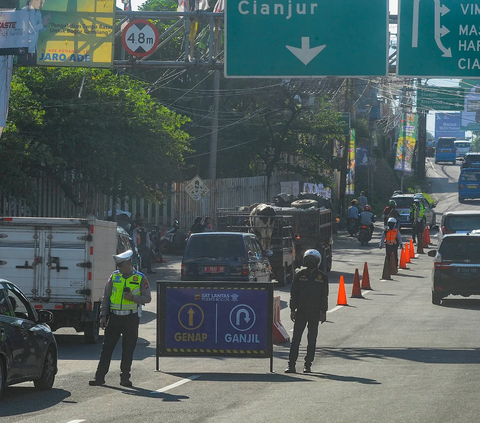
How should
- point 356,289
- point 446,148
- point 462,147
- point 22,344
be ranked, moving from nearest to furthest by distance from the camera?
point 22,344 → point 356,289 → point 446,148 → point 462,147

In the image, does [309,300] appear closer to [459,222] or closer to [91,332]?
[91,332]

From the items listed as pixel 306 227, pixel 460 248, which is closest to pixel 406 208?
pixel 306 227

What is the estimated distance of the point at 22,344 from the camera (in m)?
10.0

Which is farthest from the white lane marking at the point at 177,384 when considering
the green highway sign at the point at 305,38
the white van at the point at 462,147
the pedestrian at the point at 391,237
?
the white van at the point at 462,147

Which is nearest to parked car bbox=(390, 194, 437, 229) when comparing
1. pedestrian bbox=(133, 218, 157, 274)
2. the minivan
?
Answer: pedestrian bbox=(133, 218, 157, 274)

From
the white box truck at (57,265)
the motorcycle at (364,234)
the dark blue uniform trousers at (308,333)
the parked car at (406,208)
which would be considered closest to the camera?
the dark blue uniform trousers at (308,333)

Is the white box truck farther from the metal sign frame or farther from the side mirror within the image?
the side mirror

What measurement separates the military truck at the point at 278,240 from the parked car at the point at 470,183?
4187cm

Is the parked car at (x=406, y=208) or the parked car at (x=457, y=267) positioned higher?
the parked car at (x=406, y=208)

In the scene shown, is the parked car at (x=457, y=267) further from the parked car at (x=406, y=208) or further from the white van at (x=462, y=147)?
the white van at (x=462, y=147)

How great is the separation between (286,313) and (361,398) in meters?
9.74

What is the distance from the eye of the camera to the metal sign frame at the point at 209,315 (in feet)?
39.9

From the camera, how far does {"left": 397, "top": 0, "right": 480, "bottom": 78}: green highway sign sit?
17.5 meters

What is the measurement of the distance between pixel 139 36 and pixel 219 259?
5.15 meters
